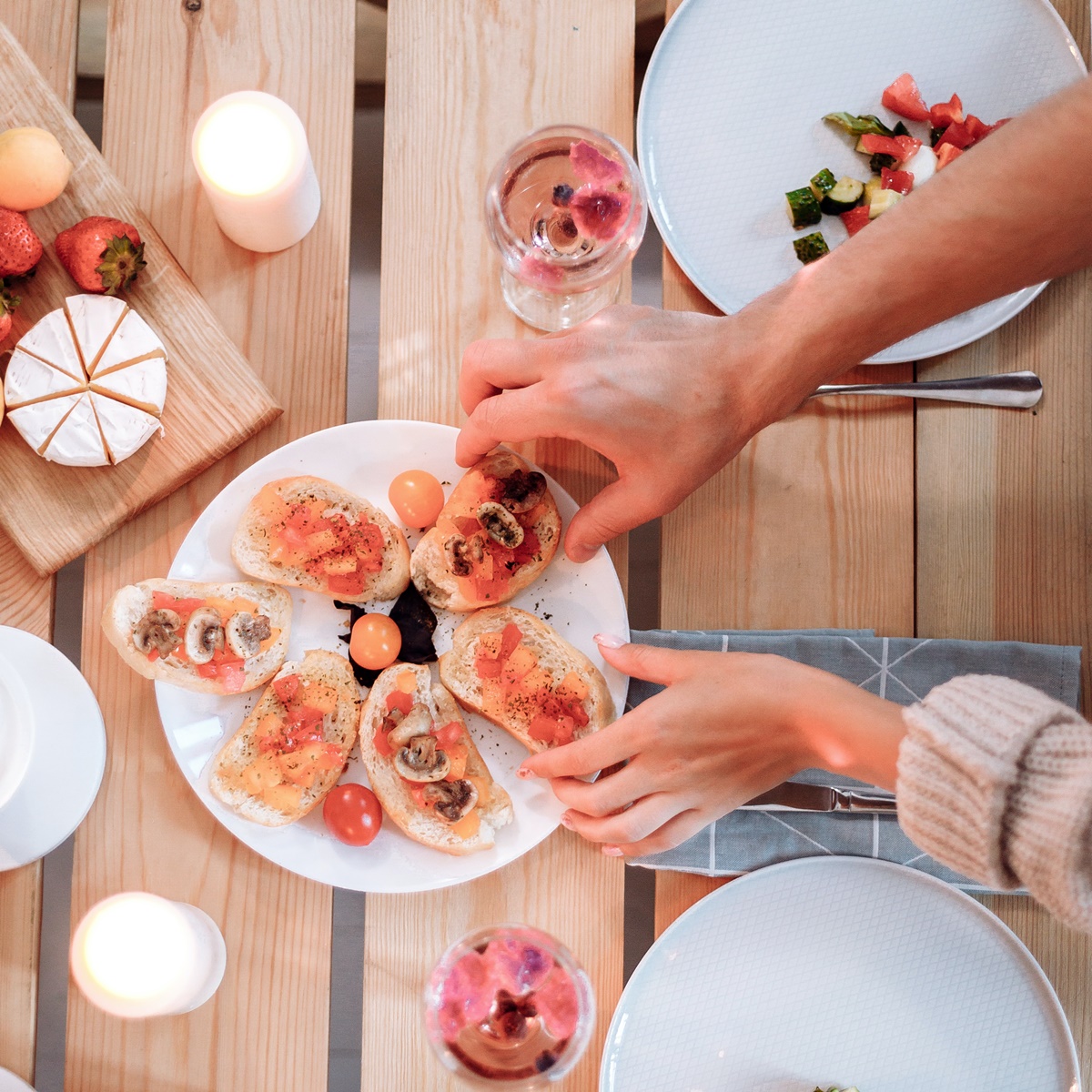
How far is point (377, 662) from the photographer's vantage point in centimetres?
173

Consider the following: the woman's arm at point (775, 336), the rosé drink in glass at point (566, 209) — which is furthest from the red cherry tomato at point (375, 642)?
the rosé drink in glass at point (566, 209)

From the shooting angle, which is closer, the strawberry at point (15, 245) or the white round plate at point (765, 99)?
the strawberry at point (15, 245)

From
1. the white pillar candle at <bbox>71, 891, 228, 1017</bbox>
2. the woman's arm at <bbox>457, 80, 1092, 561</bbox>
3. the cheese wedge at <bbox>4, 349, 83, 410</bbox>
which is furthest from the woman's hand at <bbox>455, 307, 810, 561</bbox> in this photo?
the white pillar candle at <bbox>71, 891, 228, 1017</bbox>

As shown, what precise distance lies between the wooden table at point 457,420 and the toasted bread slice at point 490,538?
15 centimetres

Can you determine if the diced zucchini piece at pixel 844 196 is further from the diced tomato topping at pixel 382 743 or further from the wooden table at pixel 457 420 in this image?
the diced tomato topping at pixel 382 743

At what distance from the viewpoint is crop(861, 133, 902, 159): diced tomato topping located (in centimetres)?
171

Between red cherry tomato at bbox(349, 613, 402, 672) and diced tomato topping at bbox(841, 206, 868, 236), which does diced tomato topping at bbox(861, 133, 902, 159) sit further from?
red cherry tomato at bbox(349, 613, 402, 672)

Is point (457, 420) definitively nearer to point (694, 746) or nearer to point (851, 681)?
point (694, 746)

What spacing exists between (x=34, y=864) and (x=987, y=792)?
5.57ft

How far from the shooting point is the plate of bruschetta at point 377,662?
1.69 m

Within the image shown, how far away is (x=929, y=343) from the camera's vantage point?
68.3 inches

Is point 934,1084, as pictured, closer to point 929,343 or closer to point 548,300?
point 929,343

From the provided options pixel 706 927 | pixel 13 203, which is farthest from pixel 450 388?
pixel 706 927

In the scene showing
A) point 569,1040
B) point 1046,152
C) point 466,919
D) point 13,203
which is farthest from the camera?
point 466,919
